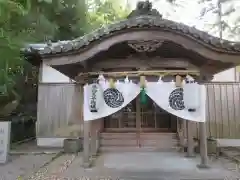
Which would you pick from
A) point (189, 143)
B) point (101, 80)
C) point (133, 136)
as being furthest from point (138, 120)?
point (101, 80)

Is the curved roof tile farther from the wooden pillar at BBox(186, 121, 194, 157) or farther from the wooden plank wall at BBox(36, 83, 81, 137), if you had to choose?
the wooden plank wall at BBox(36, 83, 81, 137)

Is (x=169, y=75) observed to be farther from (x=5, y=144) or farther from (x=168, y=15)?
(x=168, y=15)

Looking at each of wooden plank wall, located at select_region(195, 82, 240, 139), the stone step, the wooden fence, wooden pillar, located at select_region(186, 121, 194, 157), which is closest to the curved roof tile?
wooden pillar, located at select_region(186, 121, 194, 157)

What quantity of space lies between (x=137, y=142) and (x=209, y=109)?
4358 mm

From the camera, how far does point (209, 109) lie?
12.2 meters

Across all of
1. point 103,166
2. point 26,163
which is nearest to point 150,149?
point 103,166

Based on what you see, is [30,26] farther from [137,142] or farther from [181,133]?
[181,133]

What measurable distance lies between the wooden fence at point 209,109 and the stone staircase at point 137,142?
268 centimetres

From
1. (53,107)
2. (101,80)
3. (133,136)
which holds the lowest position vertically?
(133,136)

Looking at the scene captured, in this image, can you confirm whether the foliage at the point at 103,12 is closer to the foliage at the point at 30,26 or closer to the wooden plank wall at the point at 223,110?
the foliage at the point at 30,26

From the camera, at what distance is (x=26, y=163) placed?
335 inches

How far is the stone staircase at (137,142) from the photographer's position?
952cm

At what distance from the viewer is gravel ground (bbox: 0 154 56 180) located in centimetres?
712

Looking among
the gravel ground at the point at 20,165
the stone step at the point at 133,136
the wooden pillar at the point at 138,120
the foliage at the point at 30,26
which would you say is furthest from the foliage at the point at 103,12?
the gravel ground at the point at 20,165
